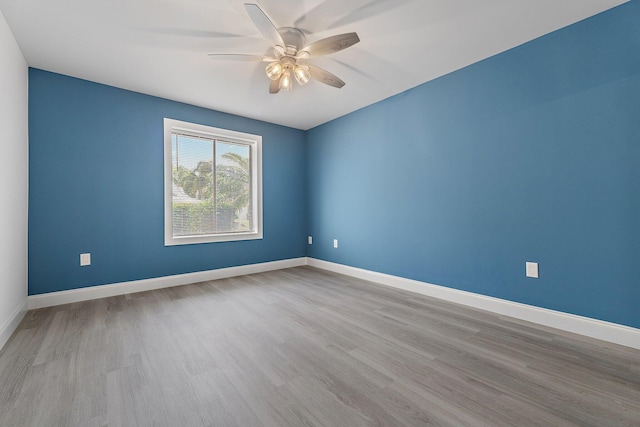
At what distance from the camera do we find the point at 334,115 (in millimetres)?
4086

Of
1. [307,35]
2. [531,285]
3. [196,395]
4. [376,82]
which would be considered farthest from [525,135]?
[196,395]

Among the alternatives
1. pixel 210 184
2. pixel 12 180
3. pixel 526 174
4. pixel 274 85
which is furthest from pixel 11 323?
pixel 526 174

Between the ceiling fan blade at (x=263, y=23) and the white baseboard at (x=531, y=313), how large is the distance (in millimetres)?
2809

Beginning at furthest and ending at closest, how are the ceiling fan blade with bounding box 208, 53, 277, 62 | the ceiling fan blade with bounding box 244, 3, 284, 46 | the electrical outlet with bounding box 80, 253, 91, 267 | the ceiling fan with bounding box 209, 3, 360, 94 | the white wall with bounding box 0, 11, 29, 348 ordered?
the electrical outlet with bounding box 80, 253, 91, 267 → the ceiling fan blade with bounding box 208, 53, 277, 62 → the white wall with bounding box 0, 11, 29, 348 → the ceiling fan with bounding box 209, 3, 360, 94 → the ceiling fan blade with bounding box 244, 3, 284, 46

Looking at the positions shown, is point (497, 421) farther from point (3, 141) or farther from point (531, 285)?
point (3, 141)

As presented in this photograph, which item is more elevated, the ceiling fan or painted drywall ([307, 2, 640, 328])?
the ceiling fan

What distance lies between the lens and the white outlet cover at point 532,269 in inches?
89.6

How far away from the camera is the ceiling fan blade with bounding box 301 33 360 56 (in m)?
1.89

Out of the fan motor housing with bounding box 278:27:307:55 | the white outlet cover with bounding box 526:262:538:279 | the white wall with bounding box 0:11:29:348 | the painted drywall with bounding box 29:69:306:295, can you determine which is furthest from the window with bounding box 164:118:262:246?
the white outlet cover with bounding box 526:262:538:279

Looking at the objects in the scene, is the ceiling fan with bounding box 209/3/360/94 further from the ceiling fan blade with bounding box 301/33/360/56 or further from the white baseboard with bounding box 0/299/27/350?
the white baseboard with bounding box 0/299/27/350

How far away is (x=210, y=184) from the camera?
384cm

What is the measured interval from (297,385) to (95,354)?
142 cm

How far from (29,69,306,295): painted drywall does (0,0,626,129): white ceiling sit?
273mm

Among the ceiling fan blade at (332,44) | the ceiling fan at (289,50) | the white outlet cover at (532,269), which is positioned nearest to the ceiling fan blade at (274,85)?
the ceiling fan at (289,50)
